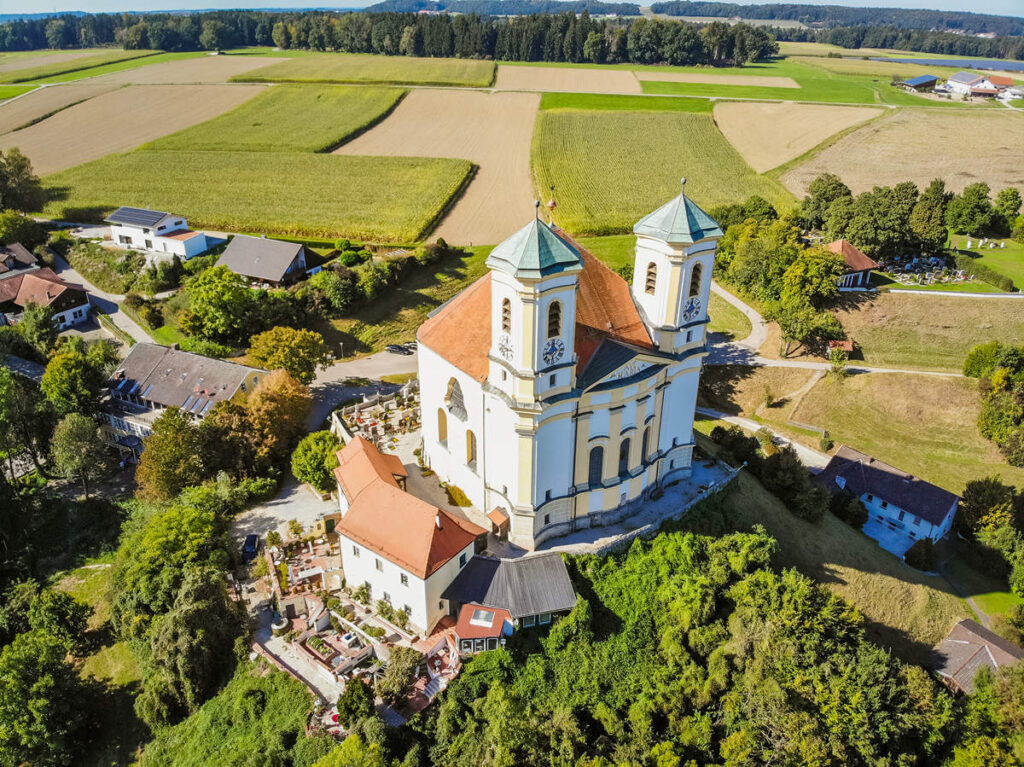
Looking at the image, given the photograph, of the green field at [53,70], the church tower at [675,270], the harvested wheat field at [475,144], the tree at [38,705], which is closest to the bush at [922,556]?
the church tower at [675,270]

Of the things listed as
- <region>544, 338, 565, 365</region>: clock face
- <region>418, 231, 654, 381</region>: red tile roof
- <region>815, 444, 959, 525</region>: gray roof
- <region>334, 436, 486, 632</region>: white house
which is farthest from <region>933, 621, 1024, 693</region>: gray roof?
<region>544, 338, 565, 365</region>: clock face

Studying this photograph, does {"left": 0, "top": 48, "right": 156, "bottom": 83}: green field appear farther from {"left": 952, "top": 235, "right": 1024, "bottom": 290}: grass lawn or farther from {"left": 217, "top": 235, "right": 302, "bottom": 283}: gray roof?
{"left": 952, "top": 235, "right": 1024, "bottom": 290}: grass lawn

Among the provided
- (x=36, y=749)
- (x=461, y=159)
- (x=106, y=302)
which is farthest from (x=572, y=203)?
(x=36, y=749)

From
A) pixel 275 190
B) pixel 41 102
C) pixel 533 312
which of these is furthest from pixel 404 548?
pixel 41 102

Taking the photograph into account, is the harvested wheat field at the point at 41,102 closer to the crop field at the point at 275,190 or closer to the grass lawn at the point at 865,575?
the crop field at the point at 275,190

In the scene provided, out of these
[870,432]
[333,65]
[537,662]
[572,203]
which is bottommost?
[870,432]

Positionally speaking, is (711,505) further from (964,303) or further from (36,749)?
(964,303)
